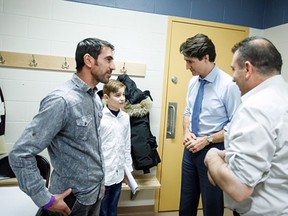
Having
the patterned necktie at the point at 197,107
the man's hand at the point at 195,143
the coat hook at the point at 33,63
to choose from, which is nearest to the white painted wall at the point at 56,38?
the coat hook at the point at 33,63

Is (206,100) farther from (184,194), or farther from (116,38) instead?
(116,38)

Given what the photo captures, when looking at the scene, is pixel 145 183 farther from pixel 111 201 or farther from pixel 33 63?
pixel 33 63

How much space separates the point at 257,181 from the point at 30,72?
226 cm

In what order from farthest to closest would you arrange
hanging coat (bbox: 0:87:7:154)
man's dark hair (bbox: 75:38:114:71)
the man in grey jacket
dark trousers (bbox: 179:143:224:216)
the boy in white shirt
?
hanging coat (bbox: 0:87:7:154)
the boy in white shirt
dark trousers (bbox: 179:143:224:216)
man's dark hair (bbox: 75:38:114:71)
the man in grey jacket

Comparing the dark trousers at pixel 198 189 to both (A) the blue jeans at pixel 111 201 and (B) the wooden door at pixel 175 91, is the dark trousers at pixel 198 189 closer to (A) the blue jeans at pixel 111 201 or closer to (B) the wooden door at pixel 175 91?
(A) the blue jeans at pixel 111 201

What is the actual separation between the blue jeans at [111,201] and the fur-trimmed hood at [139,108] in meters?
0.68

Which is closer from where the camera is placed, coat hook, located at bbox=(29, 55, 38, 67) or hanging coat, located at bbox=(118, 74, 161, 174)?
coat hook, located at bbox=(29, 55, 38, 67)

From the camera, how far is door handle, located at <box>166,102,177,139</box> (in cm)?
304

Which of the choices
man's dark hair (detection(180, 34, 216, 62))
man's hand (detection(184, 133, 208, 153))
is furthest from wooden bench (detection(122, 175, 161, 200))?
man's dark hair (detection(180, 34, 216, 62))

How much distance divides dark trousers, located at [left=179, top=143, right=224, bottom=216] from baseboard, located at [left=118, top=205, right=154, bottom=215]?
89 cm

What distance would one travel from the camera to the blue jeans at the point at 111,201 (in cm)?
245

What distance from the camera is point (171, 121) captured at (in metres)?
3.06

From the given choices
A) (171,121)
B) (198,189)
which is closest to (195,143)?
(198,189)

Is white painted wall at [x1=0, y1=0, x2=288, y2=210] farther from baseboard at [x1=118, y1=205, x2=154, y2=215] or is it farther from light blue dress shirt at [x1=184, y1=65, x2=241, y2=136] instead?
baseboard at [x1=118, y1=205, x2=154, y2=215]
